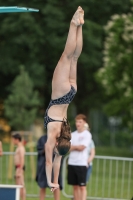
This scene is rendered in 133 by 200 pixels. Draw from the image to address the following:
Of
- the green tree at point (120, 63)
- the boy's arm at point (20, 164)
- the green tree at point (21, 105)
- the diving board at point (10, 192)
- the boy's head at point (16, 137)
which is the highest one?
the green tree at point (120, 63)

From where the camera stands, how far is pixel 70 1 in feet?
113

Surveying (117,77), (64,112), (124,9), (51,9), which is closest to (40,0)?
(51,9)

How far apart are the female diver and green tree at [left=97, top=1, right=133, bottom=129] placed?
16.0 metres

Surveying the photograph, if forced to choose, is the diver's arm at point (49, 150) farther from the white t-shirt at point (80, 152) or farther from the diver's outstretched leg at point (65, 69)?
the white t-shirt at point (80, 152)

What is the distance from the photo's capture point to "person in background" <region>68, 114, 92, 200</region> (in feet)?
49.5

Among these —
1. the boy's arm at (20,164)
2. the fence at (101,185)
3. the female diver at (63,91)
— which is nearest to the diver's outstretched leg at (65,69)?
the female diver at (63,91)

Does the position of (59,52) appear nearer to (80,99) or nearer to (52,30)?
(52,30)

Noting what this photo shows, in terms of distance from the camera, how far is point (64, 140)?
11.4 metres

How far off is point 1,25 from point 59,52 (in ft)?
9.20

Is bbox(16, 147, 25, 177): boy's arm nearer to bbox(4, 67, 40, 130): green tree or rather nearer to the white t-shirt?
the white t-shirt

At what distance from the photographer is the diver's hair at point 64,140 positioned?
1137 cm

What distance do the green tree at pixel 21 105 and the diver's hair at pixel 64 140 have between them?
1542 cm

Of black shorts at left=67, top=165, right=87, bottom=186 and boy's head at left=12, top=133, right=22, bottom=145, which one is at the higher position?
boy's head at left=12, top=133, right=22, bottom=145

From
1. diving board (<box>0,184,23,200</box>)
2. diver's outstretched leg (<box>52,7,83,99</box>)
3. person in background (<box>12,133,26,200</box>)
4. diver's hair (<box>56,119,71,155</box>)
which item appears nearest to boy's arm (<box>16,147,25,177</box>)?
person in background (<box>12,133,26,200</box>)
